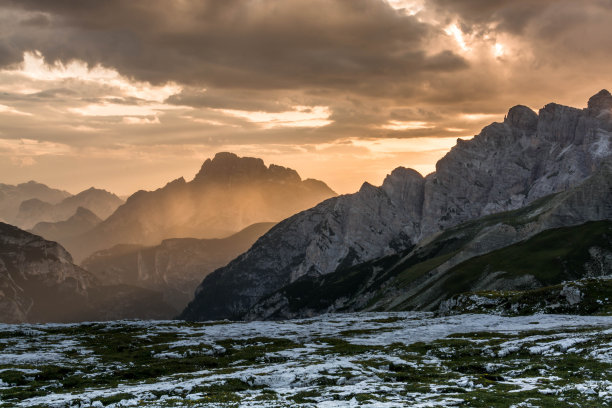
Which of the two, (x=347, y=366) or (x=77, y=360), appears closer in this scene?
(x=347, y=366)

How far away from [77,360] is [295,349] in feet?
110

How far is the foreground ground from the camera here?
134ft

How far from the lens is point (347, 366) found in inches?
2239

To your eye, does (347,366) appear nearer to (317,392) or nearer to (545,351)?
(317,392)

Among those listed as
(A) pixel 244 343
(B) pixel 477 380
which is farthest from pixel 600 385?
(A) pixel 244 343

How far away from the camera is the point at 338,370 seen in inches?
2141

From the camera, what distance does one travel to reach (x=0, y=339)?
375 ft

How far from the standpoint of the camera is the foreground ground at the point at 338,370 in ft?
134

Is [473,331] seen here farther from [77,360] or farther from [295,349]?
[77,360]

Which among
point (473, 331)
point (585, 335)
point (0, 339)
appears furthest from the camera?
point (0, 339)

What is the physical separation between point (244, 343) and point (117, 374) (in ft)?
114

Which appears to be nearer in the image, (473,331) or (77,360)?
(77,360)

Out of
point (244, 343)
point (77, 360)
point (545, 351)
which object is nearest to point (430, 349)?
point (545, 351)

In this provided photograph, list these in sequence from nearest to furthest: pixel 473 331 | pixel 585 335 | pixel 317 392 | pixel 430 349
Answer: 1. pixel 317 392
2. pixel 585 335
3. pixel 430 349
4. pixel 473 331
